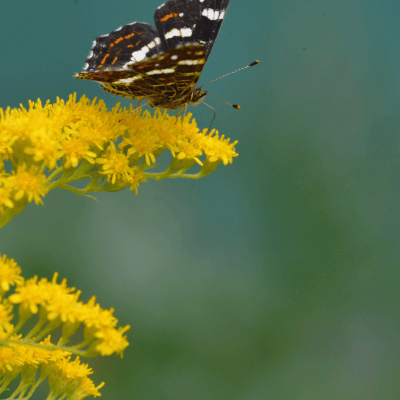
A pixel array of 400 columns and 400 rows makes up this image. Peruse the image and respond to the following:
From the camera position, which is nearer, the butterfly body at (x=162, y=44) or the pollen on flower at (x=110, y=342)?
the pollen on flower at (x=110, y=342)

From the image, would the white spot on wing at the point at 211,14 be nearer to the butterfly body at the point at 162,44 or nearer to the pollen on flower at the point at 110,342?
the butterfly body at the point at 162,44

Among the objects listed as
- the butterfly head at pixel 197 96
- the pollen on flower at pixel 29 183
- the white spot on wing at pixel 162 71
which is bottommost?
the pollen on flower at pixel 29 183

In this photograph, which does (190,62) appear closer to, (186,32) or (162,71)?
(162,71)

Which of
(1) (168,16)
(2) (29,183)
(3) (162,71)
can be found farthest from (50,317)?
(1) (168,16)

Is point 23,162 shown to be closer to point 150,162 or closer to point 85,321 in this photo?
point 150,162

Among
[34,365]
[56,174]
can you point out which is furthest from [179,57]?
[34,365]

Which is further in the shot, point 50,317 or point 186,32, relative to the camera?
point 186,32

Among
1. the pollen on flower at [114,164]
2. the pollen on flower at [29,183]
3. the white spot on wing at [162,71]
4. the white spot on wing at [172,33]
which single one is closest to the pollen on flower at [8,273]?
the pollen on flower at [29,183]

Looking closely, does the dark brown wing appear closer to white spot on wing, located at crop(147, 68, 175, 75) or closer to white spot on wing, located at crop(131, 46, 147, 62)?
white spot on wing, located at crop(147, 68, 175, 75)

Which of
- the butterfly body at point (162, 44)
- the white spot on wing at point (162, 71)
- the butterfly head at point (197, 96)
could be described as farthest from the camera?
the butterfly head at point (197, 96)

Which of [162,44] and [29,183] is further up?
[162,44]
